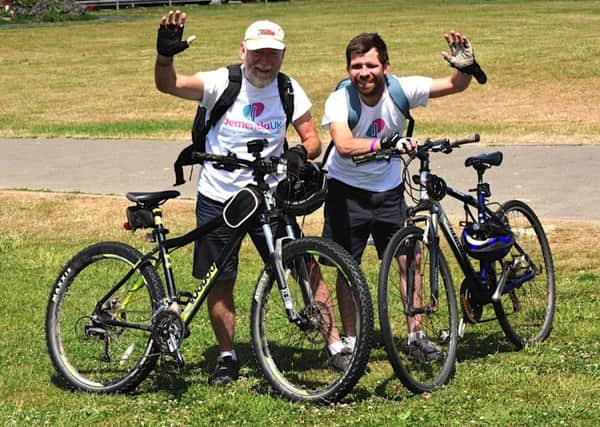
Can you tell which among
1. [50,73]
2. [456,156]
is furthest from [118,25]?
[456,156]

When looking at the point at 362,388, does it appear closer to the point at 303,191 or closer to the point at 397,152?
the point at 303,191

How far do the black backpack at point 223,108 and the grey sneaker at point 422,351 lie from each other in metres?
1.28

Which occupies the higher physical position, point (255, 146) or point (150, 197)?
point (255, 146)

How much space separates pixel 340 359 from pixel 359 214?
935 mm

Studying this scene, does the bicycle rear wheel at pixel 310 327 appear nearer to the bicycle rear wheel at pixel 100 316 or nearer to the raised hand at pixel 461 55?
the bicycle rear wheel at pixel 100 316

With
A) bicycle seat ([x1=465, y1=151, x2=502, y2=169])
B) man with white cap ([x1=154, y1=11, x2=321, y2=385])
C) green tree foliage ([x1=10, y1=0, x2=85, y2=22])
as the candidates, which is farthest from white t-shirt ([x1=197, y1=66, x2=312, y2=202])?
green tree foliage ([x1=10, y1=0, x2=85, y2=22])

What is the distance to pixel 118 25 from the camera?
4456cm

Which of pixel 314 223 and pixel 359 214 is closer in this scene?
pixel 359 214

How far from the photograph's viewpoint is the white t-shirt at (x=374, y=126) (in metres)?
6.24

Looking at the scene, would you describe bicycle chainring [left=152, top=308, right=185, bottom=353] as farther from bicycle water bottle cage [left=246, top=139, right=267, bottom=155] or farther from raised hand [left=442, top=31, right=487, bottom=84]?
raised hand [left=442, top=31, right=487, bottom=84]

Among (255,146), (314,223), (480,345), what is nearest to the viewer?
(255,146)

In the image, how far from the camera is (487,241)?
6426mm

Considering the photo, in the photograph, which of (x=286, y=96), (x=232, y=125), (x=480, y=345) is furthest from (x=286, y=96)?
(x=480, y=345)

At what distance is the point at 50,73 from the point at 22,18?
19374 mm
